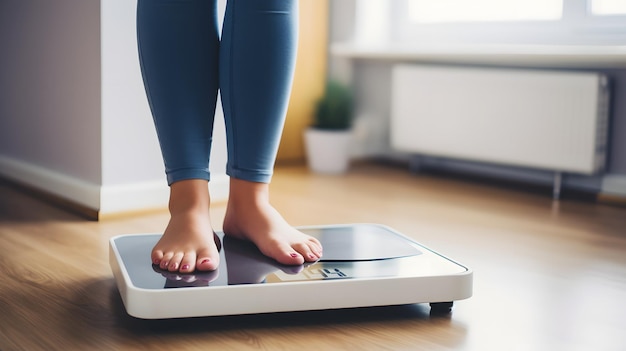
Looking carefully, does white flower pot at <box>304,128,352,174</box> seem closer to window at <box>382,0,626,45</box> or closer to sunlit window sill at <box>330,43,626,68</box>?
sunlit window sill at <box>330,43,626,68</box>

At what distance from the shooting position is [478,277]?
1.52m

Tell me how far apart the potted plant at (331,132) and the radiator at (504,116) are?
0.22 m

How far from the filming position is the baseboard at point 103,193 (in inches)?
80.3

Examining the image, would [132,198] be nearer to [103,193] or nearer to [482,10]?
[103,193]

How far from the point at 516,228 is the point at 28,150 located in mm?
1500

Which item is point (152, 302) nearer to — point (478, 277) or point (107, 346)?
point (107, 346)

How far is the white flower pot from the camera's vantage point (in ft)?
9.89

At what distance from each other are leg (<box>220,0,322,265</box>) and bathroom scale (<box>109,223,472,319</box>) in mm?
46

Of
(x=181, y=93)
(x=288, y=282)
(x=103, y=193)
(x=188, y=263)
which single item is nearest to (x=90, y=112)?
(x=103, y=193)

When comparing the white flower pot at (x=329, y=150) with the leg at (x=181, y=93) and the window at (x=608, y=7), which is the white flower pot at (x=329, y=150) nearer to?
the window at (x=608, y=7)

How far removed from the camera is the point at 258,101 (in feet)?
4.32

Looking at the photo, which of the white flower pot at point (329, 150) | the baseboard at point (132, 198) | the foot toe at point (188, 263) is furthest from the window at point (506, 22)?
the foot toe at point (188, 263)

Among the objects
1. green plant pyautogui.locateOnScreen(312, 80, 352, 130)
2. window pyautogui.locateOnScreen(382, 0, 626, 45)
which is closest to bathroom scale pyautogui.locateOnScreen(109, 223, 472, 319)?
window pyautogui.locateOnScreen(382, 0, 626, 45)

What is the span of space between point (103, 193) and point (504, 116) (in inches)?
57.4
